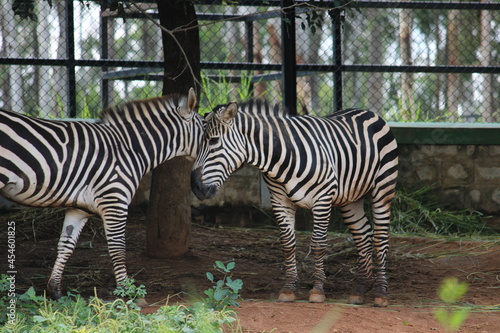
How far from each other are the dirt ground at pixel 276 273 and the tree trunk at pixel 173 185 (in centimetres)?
17

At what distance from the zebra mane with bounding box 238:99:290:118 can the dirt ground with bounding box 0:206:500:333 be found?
150cm

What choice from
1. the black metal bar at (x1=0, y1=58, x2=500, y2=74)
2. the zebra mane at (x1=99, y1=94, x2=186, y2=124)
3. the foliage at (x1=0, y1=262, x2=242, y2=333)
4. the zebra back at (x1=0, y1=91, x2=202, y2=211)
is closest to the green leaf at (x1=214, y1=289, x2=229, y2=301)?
the foliage at (x1=0, y1=262, x2=242, y2=333)

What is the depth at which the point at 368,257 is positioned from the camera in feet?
17.2

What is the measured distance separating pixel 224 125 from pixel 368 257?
5.71ft

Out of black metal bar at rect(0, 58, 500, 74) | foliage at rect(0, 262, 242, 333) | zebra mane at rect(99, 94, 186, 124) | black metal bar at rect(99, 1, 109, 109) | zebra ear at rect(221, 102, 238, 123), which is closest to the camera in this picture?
foliage at rect(0, 262, 242, 333)

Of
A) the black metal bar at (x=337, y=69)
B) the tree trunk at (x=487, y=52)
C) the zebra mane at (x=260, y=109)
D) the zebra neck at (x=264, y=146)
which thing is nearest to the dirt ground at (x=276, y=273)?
the zebra neck at (x=264, y=146)

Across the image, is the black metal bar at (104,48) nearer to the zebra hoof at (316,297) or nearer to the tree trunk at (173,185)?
the tree trunk at (173,185)

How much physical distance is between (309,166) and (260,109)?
671 millimetres

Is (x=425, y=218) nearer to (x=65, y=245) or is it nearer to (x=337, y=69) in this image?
(x=337, y=69)

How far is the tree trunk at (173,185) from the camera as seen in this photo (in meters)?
5.98

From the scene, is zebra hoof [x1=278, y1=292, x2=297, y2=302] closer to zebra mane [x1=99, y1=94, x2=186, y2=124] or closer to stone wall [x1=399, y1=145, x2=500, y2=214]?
zebra mane [x1=99, y1=94, x2=186, y2=124]

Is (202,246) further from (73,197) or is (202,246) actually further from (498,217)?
(498,217)

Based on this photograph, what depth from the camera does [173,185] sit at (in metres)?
6.12

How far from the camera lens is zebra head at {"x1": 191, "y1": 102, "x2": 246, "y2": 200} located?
4.66 meters
